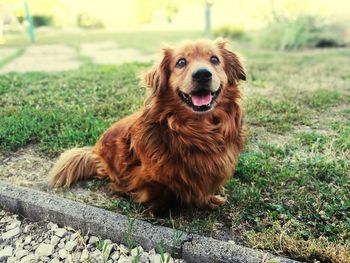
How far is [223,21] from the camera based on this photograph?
14180 mm

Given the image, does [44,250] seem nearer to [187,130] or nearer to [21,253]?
[21,253]

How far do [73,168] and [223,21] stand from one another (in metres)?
12.4

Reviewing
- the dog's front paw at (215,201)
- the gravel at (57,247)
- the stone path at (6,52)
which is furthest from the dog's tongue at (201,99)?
the stone path at (6,52)

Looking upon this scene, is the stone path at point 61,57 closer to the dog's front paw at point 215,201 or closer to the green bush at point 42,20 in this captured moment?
the dog's front paw at point 215,201

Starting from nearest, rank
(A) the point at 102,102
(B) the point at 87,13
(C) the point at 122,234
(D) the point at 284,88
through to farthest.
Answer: (C) the point at 122,234
(A) the point at 102,102
(D) the point at 284,88
(B) the point at 87,13

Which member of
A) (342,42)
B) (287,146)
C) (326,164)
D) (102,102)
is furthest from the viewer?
(342,42)

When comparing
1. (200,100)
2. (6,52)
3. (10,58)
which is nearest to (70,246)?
(200,100)

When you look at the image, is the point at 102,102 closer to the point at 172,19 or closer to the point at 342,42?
the point at 342,42

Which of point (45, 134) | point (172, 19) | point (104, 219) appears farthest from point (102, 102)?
point (172, 19)

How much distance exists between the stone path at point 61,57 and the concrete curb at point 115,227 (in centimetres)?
497

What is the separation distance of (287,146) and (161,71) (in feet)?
5.04

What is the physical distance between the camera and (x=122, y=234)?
220 cm

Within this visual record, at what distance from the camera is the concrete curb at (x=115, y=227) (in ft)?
6.56

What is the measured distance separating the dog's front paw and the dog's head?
24.9 inches
